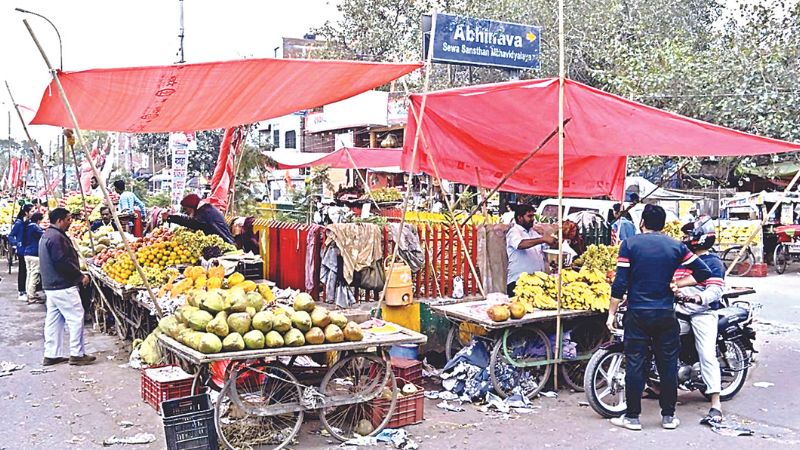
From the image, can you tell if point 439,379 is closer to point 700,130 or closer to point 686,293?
point 686,293

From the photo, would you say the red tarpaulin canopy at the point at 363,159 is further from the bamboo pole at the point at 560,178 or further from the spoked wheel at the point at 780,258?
the bamboo pole at the point at 560,178

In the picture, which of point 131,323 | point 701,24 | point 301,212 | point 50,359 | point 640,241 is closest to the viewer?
point 640,241

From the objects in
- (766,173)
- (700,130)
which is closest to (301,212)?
(700,130)

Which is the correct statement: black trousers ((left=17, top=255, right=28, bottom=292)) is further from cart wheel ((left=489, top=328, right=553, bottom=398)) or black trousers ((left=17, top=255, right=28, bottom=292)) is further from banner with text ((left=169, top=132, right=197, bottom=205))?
cart wheel ((left=489, top=328, right=553, bottom=398))

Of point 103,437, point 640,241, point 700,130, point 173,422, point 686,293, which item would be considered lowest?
point 103,437

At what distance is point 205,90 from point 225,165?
19.7 feet

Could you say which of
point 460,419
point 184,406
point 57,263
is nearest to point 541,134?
point 460,419

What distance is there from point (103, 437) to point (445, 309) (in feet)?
11.6

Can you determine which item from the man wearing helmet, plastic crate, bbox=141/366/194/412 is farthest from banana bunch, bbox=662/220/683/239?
plastic crate, bbox=141/366/194/412

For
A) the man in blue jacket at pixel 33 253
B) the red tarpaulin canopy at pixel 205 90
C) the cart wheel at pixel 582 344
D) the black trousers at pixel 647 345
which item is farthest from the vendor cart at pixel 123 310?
the black trousers at pixel 647 345

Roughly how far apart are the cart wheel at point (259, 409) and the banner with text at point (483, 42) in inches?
184

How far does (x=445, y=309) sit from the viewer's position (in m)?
7.47

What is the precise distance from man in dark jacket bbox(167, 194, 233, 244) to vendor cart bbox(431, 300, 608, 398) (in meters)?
3.80

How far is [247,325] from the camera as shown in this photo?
211 inches
